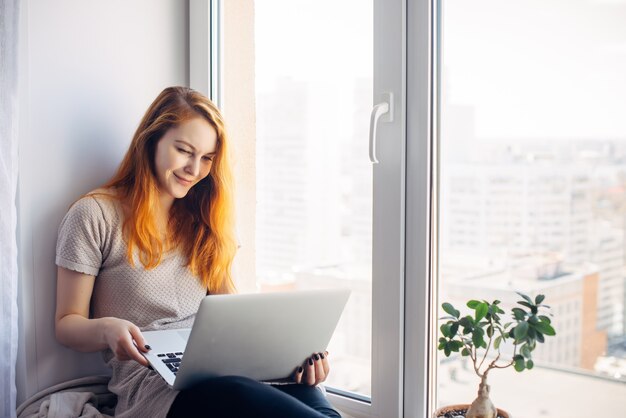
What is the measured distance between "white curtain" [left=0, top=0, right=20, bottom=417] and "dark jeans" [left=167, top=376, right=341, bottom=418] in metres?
0.41

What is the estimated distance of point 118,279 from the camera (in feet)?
5.11

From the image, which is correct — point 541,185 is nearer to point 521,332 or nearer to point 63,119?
point 521,332

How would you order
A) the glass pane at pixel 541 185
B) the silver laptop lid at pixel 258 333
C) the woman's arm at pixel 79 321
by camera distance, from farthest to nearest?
1. the woman's arm at pixel 79 321
2. the glass pane at pixel 541 185
3. the silver laptop lid at pixel 258 333

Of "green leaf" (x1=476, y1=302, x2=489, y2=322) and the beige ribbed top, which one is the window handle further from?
the beige ribbed top

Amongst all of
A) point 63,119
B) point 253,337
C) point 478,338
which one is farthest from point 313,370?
point 63,119

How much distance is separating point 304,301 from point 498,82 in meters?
0.63

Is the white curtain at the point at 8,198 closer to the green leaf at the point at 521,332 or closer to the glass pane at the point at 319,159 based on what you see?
the glass pane at the point at 319,159

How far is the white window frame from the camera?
4.98 ft

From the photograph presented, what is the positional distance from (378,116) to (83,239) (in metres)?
0.72

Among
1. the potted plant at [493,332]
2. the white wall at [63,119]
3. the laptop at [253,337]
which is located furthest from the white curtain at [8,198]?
the potted plant at [493,332]

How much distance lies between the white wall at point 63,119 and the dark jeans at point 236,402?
0.50 m

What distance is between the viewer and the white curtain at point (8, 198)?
4.60 ft

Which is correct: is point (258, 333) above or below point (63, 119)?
below

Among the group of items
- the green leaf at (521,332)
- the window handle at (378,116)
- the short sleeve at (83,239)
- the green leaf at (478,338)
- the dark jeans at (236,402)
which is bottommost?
the dark jeans at (236,402)
